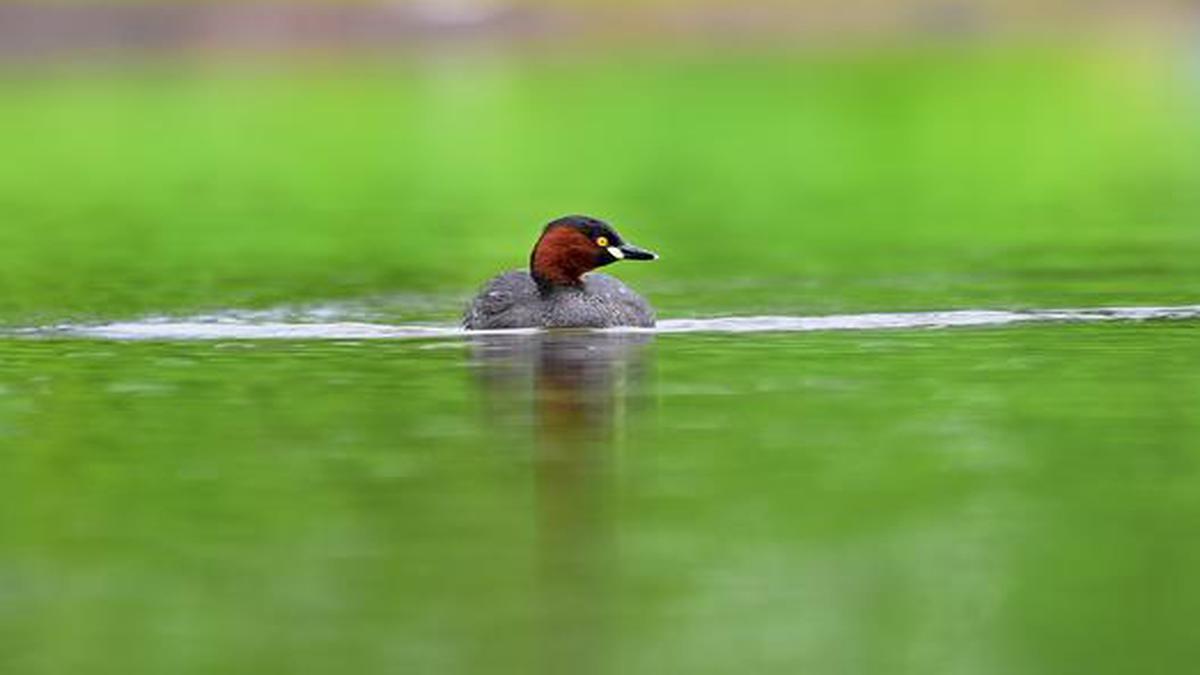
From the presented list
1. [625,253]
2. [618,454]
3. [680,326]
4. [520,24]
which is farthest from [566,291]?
[520,24]

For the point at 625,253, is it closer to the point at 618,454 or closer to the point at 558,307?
the point at 558,307

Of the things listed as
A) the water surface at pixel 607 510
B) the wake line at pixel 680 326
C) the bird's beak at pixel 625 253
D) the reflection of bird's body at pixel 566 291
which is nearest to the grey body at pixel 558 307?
the reflection of bird's body at pixel 566 291

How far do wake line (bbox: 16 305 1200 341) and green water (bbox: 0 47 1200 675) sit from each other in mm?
535

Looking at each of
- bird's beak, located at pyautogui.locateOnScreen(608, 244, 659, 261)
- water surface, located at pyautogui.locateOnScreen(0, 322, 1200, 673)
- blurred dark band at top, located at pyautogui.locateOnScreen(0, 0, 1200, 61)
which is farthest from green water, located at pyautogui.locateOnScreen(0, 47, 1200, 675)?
blurred dark band at top, located at pyautogui.locateOnScreen(0, 0, 1200, 61)

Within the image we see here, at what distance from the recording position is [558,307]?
24.6 metres

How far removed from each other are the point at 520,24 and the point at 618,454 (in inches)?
4187

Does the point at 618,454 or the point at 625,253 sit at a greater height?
the point at 625,253

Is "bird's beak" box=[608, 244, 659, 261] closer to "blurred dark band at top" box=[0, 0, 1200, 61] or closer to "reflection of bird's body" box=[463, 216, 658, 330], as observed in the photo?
"reflection of bird's body" box=[463, 216, 658, 330]

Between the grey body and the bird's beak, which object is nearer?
the grey body

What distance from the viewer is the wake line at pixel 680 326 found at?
2438 cm

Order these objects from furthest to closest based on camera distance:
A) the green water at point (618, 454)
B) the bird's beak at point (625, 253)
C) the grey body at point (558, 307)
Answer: the bird's beak at point (625, 253) → the grey body at point (558, 307) → the green water at point (618, 454)

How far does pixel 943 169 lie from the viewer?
170 ft

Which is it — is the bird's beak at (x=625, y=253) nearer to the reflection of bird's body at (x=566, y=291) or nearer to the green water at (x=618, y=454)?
the reflection of bird's body at (x=566, y=291)

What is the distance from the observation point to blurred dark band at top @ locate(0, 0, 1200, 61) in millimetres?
112938
